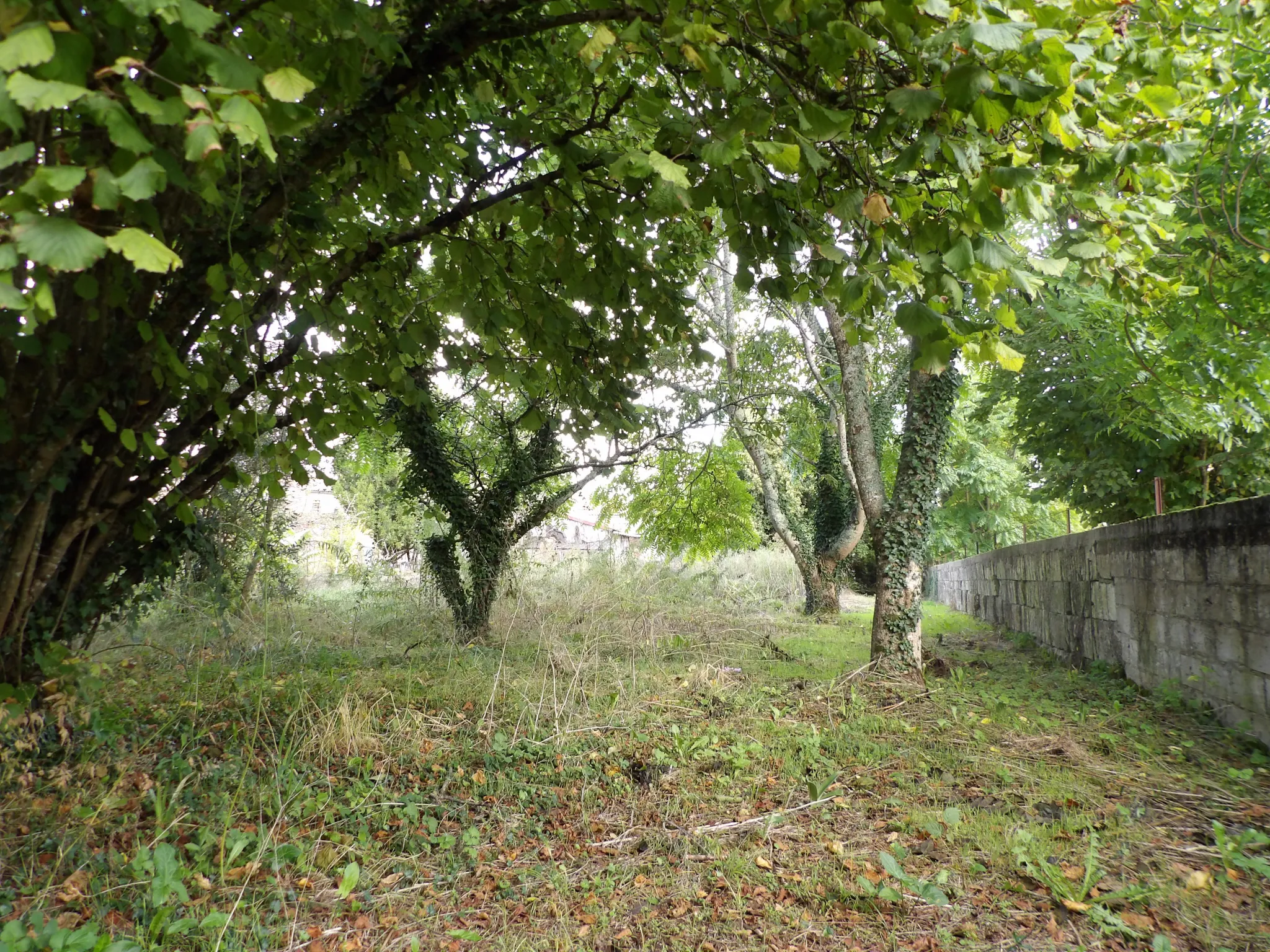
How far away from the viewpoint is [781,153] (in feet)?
6.80

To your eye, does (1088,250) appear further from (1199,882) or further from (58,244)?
(58,244)

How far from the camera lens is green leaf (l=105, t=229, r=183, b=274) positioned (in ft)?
4.49

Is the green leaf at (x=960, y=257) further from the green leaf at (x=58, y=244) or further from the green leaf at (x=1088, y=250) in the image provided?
the green leaf at (x=58, y=244)

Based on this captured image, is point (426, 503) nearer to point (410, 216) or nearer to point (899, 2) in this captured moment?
point (410, 216)

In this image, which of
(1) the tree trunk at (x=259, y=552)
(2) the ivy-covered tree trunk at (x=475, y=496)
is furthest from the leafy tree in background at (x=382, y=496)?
(1) the tree trunk at (x=259, y=552)

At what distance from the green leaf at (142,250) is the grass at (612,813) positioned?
194 cm

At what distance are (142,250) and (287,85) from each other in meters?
0.50

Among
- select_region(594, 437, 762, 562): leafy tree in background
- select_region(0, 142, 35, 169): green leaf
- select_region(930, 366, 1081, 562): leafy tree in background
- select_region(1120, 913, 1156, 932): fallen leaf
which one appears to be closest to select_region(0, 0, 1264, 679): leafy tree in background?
select_region(0, 142, 35, 169): green leaf

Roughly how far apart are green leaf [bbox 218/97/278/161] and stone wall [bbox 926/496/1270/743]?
203 inches

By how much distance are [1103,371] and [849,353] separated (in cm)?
301

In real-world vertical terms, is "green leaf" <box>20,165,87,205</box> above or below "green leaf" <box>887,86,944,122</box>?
below

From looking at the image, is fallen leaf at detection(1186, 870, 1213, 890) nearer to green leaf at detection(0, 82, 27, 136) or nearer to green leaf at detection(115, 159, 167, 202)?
green leaf at detection(115, 159, 167, 202)

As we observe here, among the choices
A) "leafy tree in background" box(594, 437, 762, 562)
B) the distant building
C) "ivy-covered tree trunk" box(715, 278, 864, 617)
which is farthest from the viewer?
"leafy tree in background" box(594, 437, 762, 562)

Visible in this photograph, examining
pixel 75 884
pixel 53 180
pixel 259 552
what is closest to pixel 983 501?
pixel 259 552
